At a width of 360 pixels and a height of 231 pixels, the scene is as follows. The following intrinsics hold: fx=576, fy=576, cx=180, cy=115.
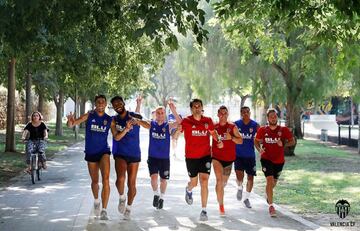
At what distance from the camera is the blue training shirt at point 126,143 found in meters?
8.68

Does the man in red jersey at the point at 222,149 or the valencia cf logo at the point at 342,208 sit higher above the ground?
the man in red jersey at the point at 222,149

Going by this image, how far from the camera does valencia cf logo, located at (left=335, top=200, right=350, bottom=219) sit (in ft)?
31.0

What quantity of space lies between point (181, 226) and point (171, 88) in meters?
66.4

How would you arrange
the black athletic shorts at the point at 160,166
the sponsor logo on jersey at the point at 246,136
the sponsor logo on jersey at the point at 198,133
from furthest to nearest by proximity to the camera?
the sponsor logo on jersey at the point at 246,136 → the black athletic shorts at the point at 160,166 → the sponsor logo on jersey at the point at 198,133

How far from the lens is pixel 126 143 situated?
869cm

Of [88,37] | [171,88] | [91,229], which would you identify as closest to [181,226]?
[91,229]

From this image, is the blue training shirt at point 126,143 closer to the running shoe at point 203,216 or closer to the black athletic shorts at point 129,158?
the black athletic shorts at point 129,158

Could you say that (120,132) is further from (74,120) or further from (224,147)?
(224,147)

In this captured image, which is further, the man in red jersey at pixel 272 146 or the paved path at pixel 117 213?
the man in red jersey at pixel 272 146

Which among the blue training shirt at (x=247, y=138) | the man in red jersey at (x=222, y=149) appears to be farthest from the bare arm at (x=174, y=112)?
the blue training shirt at (x=247, y=138)

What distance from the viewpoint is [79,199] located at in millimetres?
10781

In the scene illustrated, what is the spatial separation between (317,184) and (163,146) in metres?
5.60

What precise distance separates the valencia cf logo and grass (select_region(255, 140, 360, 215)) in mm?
95

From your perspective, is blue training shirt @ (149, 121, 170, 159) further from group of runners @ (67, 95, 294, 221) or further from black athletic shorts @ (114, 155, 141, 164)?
black athletic shorts @ (114, 155, 141, 164)
